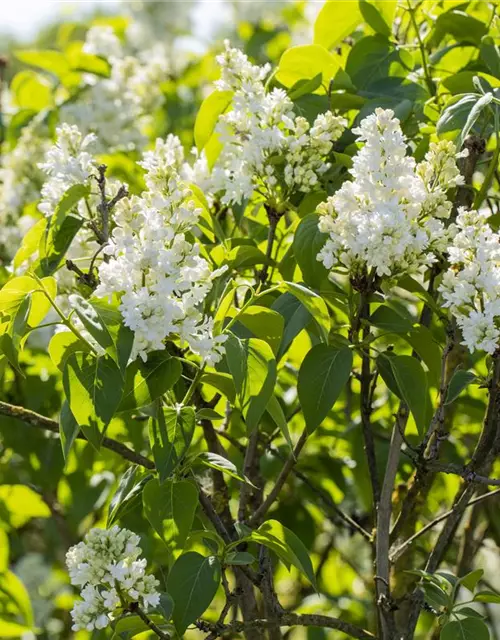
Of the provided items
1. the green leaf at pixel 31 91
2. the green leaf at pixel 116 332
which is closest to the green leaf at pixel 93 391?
the green leaf at pixel 116 332

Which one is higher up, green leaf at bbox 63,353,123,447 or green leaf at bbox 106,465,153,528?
green leaf at bbox 63,353,123,447

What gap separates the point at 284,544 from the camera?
1.17 metres

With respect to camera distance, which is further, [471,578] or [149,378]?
[471,578]

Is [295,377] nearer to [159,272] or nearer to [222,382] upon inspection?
[222,382]

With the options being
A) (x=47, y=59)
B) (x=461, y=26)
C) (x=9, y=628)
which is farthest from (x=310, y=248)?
(x=47, y=59)

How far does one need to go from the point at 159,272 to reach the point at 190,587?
36 cm

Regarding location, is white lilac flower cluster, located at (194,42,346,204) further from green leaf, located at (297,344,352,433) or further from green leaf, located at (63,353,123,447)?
green leaf, located at (63,353,123,447)

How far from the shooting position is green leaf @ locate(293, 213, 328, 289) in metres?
1.25

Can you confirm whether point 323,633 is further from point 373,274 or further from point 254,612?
point 373,274

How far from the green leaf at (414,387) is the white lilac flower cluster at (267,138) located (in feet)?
0.91

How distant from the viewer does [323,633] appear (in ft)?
6.23

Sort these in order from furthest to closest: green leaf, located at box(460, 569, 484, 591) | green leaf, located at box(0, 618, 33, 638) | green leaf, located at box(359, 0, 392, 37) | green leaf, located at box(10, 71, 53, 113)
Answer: green leaf, located at box(10, 71, 53, 113) → green leaf, located at box(0, 618, 33, 638) → green leaf, located at box(359, 0, 392, 37) → green leaf, located at box(460, 569, 484, 591)

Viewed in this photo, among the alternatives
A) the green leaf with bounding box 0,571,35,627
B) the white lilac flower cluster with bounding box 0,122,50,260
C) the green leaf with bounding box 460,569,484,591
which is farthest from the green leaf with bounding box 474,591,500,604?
the white lilac flower cluster with bounding box 0,122,50,260

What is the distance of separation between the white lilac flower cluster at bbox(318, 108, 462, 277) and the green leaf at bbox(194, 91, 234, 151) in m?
0.36
